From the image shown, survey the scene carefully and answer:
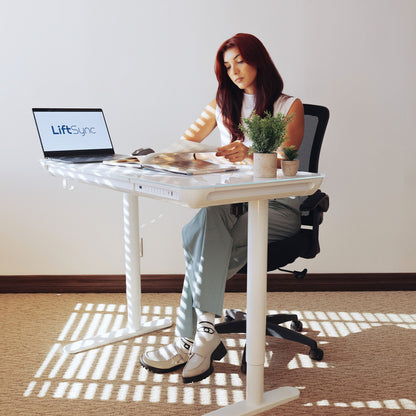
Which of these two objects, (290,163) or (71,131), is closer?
(290,163)

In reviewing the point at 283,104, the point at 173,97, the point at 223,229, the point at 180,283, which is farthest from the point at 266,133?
the point at 180,283

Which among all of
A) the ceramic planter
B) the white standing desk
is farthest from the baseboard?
the ceramic planter

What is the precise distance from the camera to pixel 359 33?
9.30 ft

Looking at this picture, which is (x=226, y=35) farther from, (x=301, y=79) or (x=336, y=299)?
(x=336, y=299)

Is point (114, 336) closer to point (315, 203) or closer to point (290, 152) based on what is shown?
point (315, 203)

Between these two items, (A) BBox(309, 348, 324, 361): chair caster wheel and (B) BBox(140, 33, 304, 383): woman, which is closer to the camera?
(B) BBox(140, 33, 304, 383): woman

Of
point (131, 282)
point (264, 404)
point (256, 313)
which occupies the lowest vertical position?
point (264, 404)

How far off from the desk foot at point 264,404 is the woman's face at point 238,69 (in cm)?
111

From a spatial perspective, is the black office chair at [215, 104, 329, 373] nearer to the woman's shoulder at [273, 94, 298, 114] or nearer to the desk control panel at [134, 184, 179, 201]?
the woman's shoulder at [273, 94, 298, 114]

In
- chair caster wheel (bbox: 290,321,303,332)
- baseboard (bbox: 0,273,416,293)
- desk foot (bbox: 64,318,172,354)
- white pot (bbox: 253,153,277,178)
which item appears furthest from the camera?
baseboard (bbox: 0,273,416,293)

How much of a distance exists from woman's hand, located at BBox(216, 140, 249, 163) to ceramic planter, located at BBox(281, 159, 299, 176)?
Answer: 0.20 metres

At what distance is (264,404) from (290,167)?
755 millimetres

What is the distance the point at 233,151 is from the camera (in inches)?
67.6

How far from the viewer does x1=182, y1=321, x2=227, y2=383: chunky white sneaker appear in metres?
1.89
